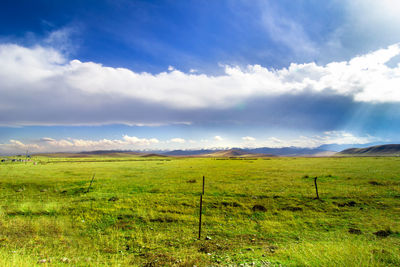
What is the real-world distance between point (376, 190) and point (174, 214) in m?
23.3

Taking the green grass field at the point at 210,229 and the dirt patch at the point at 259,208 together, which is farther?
the dirt patch at the point at 259,208

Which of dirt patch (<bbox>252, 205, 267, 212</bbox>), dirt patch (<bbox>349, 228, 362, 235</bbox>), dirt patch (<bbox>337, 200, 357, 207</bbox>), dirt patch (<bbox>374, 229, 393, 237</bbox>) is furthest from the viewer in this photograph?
dirt patch (<bbox>337, 200, 357, 207</bbox>)

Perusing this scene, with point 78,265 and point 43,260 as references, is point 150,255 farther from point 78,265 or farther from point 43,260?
point 43,260

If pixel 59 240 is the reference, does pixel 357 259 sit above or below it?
above

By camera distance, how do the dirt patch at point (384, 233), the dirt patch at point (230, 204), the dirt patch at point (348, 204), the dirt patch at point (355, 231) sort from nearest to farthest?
the dirt patch at point (384, 233), the dirt patch at point (355, 231), the dirt patch at point (348, 204), the dirt patch at point (230, 204)

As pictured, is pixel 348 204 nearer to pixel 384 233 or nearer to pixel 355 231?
pixel 384 233

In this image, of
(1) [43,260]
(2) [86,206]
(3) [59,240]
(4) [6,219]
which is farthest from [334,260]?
(4) [6,219]

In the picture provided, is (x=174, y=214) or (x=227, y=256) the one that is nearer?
(x=227, y=256)

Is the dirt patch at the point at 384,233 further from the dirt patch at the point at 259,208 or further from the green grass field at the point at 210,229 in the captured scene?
the dirt patch at the point at 259,208

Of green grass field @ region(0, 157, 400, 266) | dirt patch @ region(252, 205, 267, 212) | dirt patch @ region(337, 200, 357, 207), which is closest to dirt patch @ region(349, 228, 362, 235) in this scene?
green grass field @ region(0, 157, 400, 266)

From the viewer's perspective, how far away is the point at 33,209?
17.1 metres

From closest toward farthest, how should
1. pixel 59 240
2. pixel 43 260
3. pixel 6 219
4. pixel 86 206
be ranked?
pixel 43 260 < pixel 59 240 < pixel 6 219 < pixel 86 206

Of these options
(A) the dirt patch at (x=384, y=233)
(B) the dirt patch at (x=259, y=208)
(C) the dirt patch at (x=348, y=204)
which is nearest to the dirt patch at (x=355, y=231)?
(A) the dirt patch at (x=384, y=233)

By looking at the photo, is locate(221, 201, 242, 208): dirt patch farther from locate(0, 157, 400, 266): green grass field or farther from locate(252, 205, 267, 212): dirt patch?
locate(252, 205, 267, 212): dirt patch
